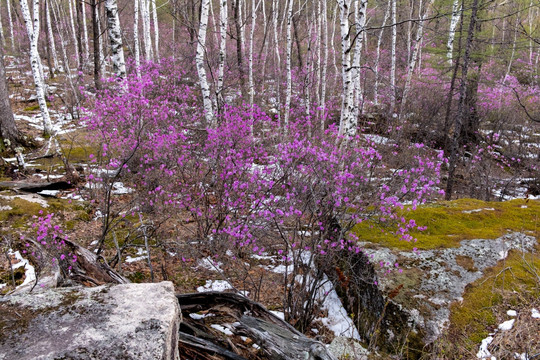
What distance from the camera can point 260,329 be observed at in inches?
74.2

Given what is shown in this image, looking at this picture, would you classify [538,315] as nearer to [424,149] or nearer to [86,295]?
[86,295]

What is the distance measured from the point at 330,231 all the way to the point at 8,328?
3548 millimetres

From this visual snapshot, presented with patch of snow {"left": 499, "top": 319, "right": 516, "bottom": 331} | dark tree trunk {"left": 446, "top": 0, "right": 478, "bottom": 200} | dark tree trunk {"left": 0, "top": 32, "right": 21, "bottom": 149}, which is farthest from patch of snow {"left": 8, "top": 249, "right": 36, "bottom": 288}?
dark tree trunk {"left": 446, "top": 0, "right": 478, "bottom": 200}

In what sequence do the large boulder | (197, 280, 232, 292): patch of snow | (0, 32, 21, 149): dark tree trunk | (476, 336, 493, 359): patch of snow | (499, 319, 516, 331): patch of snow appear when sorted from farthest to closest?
(0, 32, 21, 149): dark tree trunk
(197, 280, 232, 292): patch of snow
(499, 319, 516, 331): patch of snow
(476, 336, 493, 359): patch of snow
the large boulder

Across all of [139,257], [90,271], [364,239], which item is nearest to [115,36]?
[139,257]

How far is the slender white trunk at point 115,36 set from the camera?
24.5 feet

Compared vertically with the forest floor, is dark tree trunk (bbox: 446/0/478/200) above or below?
above

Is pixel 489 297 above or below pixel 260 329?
below

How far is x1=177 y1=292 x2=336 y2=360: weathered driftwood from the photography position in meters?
1.78

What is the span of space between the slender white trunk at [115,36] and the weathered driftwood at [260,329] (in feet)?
25.2

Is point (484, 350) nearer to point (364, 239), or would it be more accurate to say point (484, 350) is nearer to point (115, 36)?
point (364, 239)

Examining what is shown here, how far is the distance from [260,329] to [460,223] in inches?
150

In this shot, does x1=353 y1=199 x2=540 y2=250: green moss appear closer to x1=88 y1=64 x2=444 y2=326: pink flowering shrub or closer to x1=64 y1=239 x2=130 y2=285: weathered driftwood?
x1=88 y1=64 x2=444 y2=326: pink flowering shrub

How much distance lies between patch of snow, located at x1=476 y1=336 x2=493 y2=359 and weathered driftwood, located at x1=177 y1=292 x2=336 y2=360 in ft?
4.72
